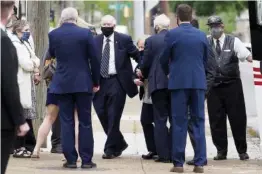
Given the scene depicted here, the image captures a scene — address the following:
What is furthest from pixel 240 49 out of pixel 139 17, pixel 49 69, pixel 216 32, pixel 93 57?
pixel 139 17

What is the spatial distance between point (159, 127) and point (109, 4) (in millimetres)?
49209

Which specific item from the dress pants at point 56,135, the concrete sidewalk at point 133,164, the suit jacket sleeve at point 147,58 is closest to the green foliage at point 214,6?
the concrete sidewalk at point 133,164

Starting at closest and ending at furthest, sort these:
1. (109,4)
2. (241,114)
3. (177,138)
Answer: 1. (177,138)
2. (241,114)
3. (109,4)

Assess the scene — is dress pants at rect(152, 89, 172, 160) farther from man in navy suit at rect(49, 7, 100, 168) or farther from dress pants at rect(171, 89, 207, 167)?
man in navy suit at rect(49, 7, 100, 168)

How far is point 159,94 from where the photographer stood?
38.6ft

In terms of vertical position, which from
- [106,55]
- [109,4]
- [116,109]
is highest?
[109,4]

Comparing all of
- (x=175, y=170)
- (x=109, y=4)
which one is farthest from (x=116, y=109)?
(x=109, y=4)

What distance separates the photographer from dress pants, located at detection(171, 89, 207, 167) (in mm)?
10625

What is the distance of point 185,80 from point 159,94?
1.24m

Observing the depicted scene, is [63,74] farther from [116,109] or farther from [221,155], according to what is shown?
[221,155]

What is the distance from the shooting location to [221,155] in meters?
12.5

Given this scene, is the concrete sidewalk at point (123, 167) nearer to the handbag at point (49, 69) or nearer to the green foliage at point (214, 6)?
the handbag at point (49, 69)

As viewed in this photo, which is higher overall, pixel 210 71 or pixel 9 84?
pixel 210 71

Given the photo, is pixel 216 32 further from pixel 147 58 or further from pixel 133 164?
pixel 133 164
